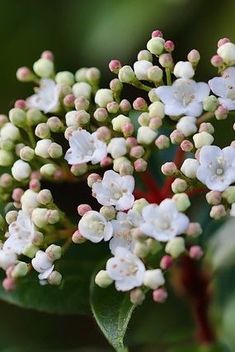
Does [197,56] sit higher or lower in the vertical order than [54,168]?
higher

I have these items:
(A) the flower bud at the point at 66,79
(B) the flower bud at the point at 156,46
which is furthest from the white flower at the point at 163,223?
(A) the flower bud at the point at 66,79

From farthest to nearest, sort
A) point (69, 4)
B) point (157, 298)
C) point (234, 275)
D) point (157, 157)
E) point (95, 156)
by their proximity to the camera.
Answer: point (69, 4)
point (234, 275)
point (157, 157)
point (95, 156)
point (157, 298)

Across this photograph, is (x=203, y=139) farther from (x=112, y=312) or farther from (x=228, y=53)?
(x=112, y=312)

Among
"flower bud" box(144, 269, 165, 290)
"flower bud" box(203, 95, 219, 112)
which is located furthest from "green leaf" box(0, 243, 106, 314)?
"flower bud" box(203, 95, 219, 112)

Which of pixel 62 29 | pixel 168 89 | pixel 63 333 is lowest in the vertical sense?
pixel 63 333

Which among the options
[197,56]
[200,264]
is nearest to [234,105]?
[197,56]

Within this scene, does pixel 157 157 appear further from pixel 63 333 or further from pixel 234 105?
pixel 63 333

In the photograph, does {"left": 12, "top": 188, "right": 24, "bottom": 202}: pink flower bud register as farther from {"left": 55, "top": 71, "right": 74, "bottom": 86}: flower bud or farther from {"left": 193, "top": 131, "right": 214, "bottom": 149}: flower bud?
{"left": 193, "top": 131, "right": 214, "bottom": 149}: flower bud

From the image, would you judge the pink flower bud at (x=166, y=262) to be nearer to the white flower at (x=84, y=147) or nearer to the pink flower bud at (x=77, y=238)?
the pink flower bud at (x=77, y=238)
